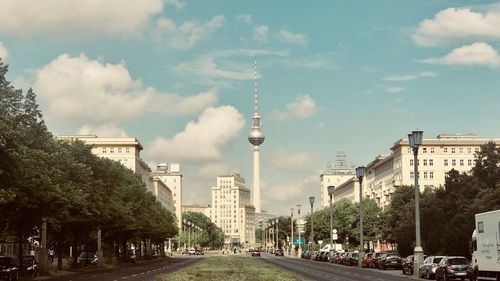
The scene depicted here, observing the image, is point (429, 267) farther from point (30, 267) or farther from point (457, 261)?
point (30, 267)

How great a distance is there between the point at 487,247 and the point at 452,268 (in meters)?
11.7

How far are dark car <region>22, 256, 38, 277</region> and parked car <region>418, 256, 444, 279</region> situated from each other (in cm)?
2870

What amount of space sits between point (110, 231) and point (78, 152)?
826 inches

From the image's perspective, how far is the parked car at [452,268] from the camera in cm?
4938

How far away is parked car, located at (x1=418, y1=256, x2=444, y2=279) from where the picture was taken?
53.7 meters

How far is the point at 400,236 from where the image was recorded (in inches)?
3792

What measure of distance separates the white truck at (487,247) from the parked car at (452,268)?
833 cm

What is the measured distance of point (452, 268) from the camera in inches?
1956

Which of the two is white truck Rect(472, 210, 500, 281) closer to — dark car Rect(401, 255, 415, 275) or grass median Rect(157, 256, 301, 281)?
grass median Rect(157, 256, 301, 281)

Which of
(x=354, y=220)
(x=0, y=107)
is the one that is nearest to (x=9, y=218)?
(x=0, y=107)

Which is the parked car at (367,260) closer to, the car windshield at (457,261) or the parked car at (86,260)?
the parked car at (86,260)

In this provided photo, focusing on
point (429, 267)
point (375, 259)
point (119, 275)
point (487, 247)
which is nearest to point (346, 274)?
point (429, 267)

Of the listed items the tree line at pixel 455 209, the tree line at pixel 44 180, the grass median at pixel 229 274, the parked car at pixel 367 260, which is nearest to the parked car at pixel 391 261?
the tree line at pixel 455 209

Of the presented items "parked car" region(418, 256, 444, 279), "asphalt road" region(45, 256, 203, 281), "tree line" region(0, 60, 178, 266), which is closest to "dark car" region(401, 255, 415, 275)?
"parked car" region(418, 256, 444, 279)
